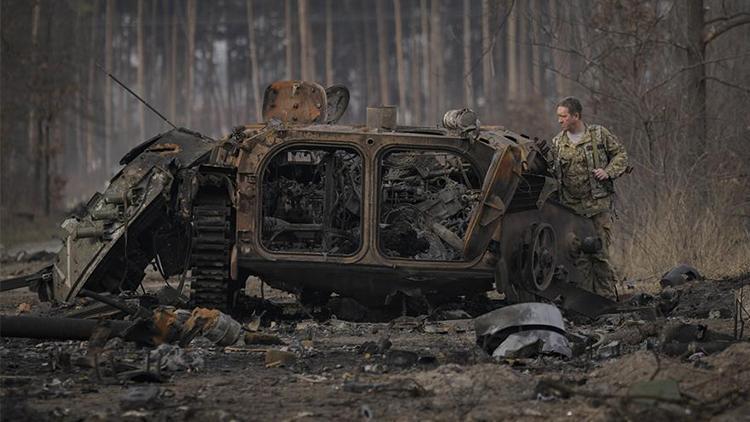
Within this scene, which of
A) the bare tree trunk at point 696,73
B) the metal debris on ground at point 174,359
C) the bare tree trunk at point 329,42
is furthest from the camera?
the bare tree trunk at point 329,42

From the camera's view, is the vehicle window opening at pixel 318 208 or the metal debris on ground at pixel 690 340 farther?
the vehicle window opening at pixel 318 208

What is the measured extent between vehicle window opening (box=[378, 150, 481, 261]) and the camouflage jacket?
969mm

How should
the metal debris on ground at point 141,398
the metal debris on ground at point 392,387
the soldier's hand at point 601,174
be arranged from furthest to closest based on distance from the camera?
the soldier's hand at point 601,174 < the metal debris on ground at point 392,387 < the metal debris on ground at point 141,398

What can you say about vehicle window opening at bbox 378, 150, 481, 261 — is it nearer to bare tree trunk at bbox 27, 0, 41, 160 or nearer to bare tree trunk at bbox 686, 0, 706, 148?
bare tree trunk at bbox 686, 0, 706, 148

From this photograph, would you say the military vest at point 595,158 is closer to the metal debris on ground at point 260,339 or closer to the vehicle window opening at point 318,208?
the vehicle window opening at point 318,208

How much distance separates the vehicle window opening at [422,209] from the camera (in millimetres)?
12383

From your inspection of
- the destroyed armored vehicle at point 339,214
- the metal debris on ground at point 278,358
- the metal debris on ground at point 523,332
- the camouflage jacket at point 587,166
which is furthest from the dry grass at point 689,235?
the metal debris on ground at point 278,358

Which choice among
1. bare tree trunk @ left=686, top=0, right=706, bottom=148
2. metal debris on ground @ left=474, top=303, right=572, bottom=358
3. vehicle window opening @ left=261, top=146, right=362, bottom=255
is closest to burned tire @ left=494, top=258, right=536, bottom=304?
vehicle window opening @ left=261, top=146, right=362, bottom=255

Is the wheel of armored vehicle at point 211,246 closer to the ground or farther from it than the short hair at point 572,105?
closer to the ground

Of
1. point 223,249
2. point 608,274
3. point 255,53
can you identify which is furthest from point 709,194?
point 255,53

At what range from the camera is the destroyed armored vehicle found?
11961 mm

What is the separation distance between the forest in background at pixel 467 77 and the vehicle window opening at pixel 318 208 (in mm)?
4932

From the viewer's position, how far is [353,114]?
84.8 metres

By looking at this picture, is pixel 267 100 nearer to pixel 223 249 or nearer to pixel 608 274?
pixel 223 249
